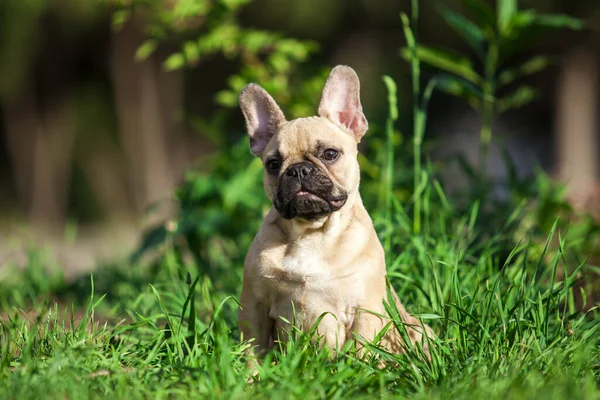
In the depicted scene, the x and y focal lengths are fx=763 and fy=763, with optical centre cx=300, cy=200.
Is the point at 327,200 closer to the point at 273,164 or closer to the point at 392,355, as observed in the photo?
the point at 273,164

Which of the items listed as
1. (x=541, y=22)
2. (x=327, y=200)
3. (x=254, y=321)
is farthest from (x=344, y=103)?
(x=541, y=22)

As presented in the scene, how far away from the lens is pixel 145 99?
45.4 ft

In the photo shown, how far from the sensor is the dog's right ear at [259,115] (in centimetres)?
384

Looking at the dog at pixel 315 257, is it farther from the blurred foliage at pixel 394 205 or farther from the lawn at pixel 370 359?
the blurred foliage at pixel 394 205

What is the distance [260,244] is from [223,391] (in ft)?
2.85

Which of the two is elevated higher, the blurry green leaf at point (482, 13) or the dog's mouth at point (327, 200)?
the blurry green leaf at point (482, 13)

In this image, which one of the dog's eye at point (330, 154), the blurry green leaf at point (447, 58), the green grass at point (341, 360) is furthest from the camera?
the blurry green leaf at point (447, 58)

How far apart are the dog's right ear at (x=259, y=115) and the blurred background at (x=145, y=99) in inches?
240

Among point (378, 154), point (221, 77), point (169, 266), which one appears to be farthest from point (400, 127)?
point (221, 77)

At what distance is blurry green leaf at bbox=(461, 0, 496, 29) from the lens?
5.06m

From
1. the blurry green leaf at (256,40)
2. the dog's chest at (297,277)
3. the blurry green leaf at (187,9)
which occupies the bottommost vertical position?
the dog's chest at (297,277)

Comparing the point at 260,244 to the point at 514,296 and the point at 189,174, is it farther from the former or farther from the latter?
the point at 189,174

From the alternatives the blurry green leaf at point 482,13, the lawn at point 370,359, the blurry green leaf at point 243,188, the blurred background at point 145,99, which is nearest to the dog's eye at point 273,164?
the lawn at point 370,359

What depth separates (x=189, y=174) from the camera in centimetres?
609
